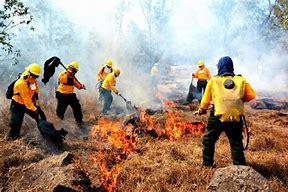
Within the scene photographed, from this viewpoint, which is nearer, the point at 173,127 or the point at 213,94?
the point at 213,94

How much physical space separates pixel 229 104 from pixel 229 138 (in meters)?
0.52

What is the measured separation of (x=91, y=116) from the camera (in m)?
10.5

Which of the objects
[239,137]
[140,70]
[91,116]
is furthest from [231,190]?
[140,70]

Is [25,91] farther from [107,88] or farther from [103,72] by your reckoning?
[103,72]

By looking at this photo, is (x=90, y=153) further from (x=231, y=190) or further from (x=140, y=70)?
(x=140, y=70)

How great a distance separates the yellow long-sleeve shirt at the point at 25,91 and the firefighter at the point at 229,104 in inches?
140

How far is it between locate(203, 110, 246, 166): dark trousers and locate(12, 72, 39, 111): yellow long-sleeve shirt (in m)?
3.54

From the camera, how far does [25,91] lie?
6754 mm

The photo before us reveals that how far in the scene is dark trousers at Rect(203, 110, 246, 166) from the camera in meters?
4.98

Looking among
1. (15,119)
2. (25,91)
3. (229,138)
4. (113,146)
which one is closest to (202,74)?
(113,146)

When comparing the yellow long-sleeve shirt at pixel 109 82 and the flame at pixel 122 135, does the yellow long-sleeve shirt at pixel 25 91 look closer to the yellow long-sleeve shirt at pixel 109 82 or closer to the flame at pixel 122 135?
the flame at pixel 122 135

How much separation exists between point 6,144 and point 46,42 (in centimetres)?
2033

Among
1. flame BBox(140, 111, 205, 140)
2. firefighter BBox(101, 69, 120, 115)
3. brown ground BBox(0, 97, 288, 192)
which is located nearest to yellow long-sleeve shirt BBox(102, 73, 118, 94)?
firefighter BBox(101, 69, 120, 115)

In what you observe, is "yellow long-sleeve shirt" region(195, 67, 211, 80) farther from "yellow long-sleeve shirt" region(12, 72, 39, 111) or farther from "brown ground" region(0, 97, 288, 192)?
"yellow long-sleeve shirt" region(12, 72, 39, 111)
